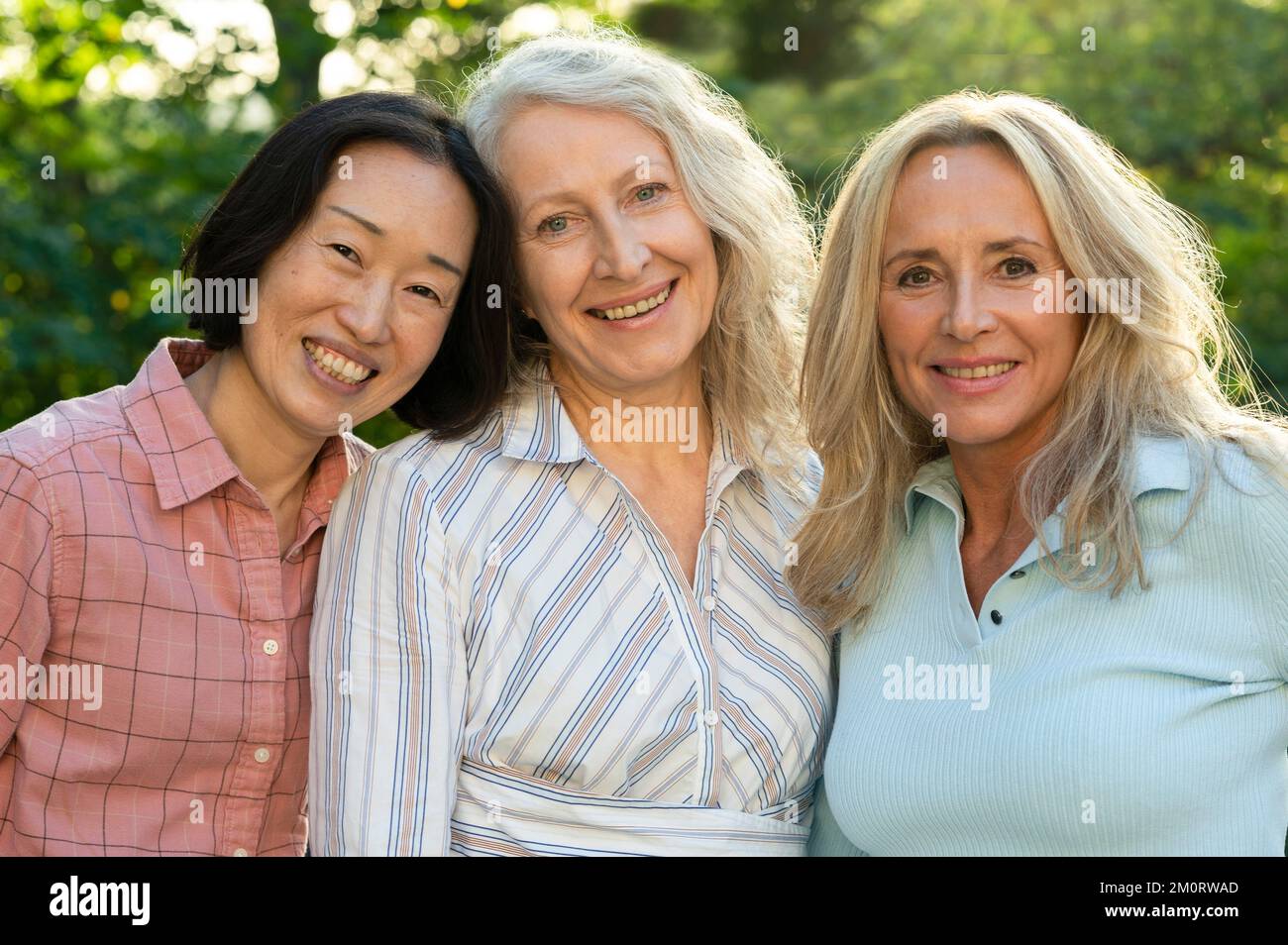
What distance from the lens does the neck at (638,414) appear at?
332cm

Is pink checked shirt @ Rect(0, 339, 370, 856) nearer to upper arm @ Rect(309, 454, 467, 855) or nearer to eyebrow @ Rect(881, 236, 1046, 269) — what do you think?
upper arm @ Rect(309, 454, 467, 855)

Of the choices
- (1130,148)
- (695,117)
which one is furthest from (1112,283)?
(1130,148)

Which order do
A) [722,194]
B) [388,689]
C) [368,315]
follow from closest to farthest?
1. [388,689]
2. [368,315]
3. [722,194]

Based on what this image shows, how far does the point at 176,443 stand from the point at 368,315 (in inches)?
19.6

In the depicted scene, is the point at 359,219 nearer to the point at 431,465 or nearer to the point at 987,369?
the point at 431,465

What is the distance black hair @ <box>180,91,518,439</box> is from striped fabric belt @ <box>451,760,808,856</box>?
2.62 ft

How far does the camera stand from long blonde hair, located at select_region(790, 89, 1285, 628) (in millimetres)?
2881

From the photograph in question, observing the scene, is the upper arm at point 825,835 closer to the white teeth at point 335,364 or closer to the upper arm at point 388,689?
the upper arm at point 388,689

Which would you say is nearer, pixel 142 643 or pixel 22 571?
pixel 22 571

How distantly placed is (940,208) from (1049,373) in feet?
1.41

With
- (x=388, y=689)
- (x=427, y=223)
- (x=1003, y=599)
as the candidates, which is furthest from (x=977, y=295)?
(x=388, y=689)

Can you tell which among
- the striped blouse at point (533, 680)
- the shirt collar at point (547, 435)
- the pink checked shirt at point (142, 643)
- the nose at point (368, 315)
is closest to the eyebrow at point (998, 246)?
the shirt collar at point (547, 435)

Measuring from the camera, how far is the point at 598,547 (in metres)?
3.09
